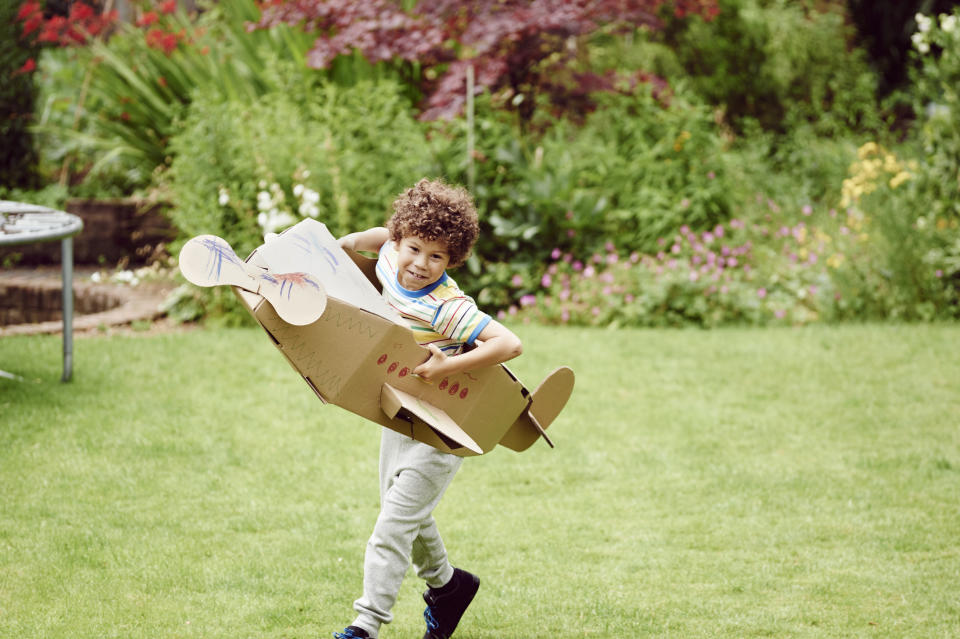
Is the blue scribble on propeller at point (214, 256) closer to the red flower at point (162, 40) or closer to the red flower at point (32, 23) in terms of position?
the red flower at point (162, 40)

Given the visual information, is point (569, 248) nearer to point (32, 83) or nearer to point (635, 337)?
point (635, 337)

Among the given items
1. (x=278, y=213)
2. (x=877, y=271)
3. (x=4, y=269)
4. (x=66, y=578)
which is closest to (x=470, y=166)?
(x=278, y=213)

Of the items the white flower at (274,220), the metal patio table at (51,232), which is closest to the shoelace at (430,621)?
the metal patio table at (51,232)

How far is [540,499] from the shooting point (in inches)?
178

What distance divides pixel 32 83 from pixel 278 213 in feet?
13.9

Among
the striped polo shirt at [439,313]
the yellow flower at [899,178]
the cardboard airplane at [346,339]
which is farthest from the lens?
the yellow flower at [899,178]

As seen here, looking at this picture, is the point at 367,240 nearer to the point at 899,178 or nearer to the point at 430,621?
the point at 430,621

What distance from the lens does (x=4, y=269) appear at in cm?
903

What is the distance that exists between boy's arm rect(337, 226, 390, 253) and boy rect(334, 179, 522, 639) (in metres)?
0.01

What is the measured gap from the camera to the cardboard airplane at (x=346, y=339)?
2521 mm

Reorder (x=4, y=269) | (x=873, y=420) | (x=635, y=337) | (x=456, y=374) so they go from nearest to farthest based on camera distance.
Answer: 1. (x=456, y=374)
2. (x=873, y=420)
3. (x=635, y=337)
4. (x=4, y=269)

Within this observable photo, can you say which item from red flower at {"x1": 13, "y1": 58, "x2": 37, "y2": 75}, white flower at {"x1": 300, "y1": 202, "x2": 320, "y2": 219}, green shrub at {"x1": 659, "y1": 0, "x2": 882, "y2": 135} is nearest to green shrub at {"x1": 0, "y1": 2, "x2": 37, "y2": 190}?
red flower at {"x1": 13, "y1": 58, "x2": 37, "y2": 75}

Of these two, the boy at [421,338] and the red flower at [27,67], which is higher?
the boy at [421,338]

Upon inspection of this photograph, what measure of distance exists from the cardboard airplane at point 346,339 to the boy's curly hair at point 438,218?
179 millimetres
